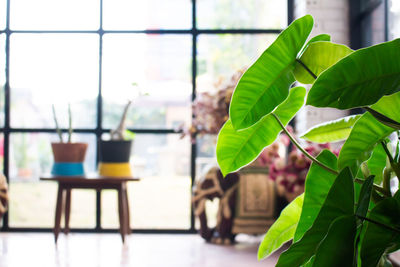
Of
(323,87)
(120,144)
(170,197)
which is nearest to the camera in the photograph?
(323,87)

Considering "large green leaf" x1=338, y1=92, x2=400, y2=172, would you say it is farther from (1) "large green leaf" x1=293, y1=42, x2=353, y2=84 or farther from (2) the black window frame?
(2) the black window frame

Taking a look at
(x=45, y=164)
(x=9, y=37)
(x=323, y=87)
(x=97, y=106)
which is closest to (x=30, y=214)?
(x=45, y=164)

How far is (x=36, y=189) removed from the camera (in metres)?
3.86

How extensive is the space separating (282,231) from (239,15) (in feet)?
9.61

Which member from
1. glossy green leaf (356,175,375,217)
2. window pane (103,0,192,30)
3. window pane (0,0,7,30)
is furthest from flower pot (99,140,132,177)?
glossy green leaf (356,175,375,217)

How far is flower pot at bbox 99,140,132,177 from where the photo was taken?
3275 millimetres

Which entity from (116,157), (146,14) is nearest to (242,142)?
(116,157)

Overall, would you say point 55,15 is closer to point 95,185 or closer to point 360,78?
point 95,185

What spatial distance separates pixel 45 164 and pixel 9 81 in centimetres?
68

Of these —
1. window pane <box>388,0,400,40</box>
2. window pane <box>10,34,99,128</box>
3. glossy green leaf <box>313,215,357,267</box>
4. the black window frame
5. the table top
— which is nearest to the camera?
glossy green leaf <box>313,215,357,267</box>

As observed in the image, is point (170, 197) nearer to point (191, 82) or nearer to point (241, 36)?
point (191, 82)

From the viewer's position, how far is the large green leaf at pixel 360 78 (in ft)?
2.44

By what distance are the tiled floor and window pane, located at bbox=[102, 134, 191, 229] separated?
6.9 inches

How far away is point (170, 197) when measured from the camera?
150 inches
